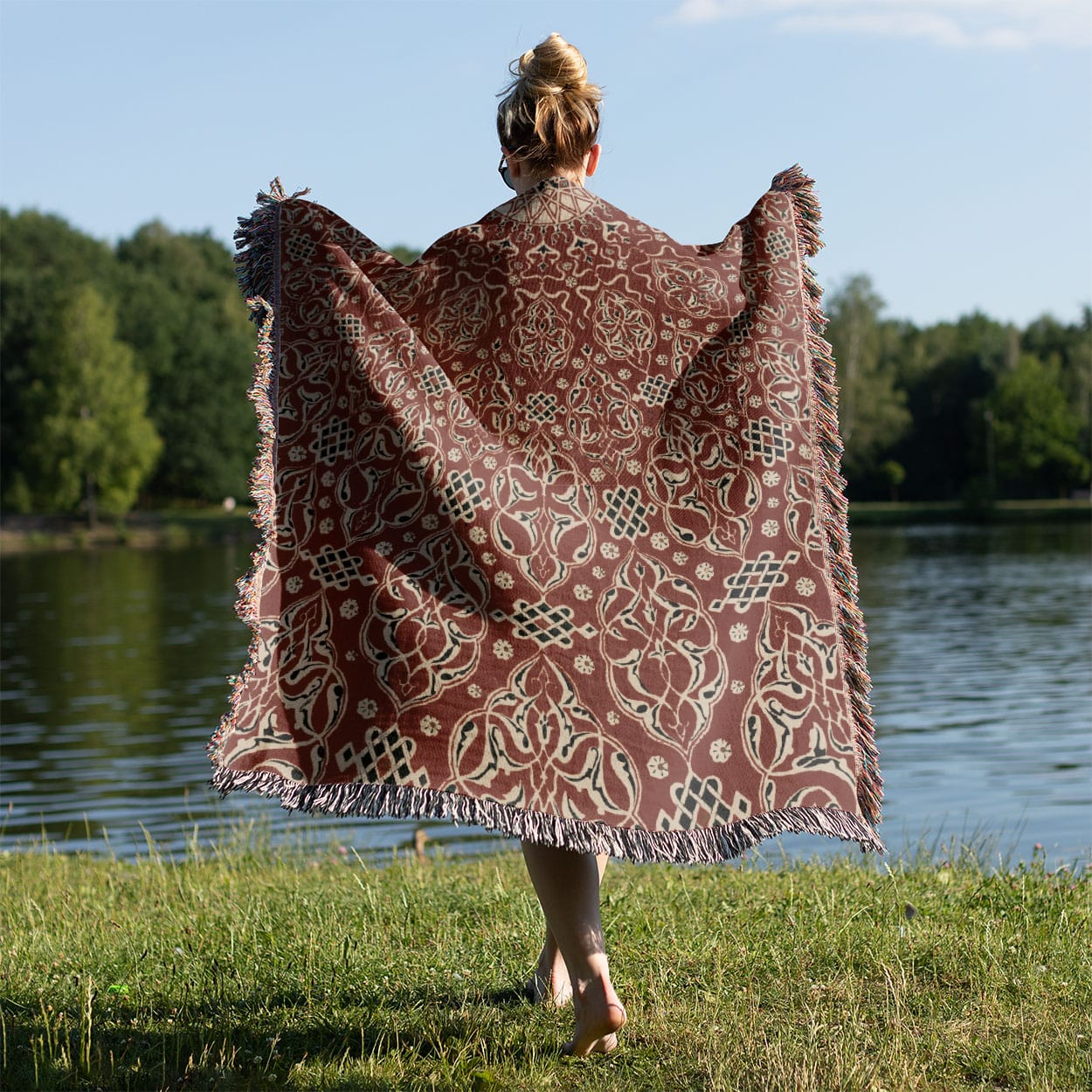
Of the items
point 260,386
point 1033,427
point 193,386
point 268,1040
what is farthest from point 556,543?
point 1033,427

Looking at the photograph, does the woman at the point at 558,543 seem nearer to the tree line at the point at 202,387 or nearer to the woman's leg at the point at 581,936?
the woman's leg at the point at 581,936

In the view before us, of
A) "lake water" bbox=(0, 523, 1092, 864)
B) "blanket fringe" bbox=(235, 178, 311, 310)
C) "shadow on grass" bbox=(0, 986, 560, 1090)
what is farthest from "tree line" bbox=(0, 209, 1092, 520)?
"shadow on grass" bbox=(0, 986, 560, 1090)

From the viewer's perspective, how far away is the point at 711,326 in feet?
11.1

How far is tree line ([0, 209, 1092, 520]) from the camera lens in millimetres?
50625

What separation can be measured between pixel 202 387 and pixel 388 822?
50.5 m

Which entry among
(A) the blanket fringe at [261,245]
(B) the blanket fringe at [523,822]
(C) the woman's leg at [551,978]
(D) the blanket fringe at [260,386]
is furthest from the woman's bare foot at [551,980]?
(A) the blanket fringe at [261,245]

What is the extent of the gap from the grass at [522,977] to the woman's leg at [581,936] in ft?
0.22

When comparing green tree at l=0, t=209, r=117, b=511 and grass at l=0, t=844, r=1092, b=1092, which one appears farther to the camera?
green tree at l=0, t=209, r=117, b=511

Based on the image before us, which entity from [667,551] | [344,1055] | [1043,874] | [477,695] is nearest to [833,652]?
[667,551]

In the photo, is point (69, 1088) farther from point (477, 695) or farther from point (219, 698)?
point (219, 698)

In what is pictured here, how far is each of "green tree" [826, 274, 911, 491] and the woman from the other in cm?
6136

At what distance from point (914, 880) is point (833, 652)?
1.93 metres

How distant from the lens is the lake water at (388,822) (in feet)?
30.2

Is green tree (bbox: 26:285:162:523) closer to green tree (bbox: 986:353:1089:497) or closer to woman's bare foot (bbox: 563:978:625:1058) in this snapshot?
green tree (bbox: 986:353:1089:497)
